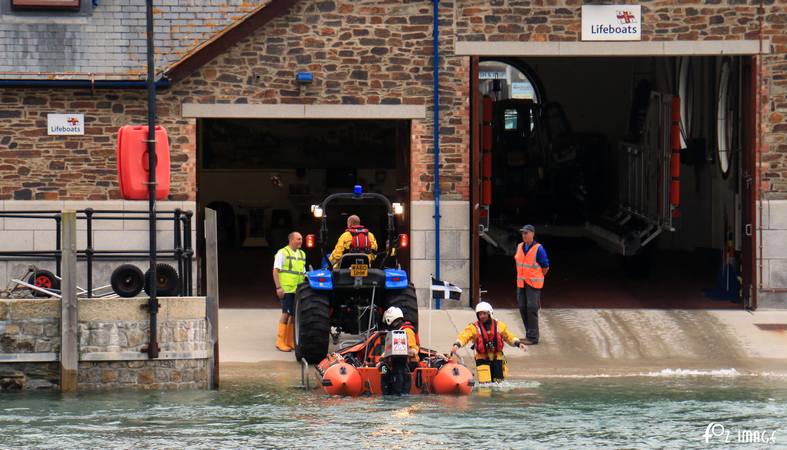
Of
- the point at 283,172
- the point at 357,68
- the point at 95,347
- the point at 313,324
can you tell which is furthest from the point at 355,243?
the point at 283,172

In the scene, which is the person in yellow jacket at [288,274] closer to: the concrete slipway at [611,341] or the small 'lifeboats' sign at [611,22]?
the concrete slipway at [611,341]

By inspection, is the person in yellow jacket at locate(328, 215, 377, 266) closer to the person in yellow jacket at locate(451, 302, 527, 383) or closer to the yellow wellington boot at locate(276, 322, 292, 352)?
the yellow wellington boot at locate(276, 322, 292, 352)

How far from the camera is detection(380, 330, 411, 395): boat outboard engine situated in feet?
64.2

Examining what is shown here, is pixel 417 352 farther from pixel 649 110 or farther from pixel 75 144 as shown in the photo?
pixel 649 110

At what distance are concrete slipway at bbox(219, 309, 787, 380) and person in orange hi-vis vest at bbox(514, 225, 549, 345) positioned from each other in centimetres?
33

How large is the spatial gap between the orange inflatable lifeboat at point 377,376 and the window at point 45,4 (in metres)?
8.46

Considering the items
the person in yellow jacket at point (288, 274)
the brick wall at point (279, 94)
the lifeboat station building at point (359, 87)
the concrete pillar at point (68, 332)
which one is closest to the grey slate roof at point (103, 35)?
the lifeboat station building at point (359, 87)

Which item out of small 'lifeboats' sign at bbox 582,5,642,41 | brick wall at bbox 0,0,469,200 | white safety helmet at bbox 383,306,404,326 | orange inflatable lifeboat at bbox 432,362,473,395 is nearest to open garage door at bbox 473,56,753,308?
brick wall at bbox 0,0,469,200

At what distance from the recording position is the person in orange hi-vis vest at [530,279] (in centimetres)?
2380

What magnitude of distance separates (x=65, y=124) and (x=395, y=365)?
825 centimetres

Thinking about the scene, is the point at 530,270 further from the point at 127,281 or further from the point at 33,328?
the point at 33,328

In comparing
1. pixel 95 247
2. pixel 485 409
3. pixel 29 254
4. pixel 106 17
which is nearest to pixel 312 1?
pixel 106 17

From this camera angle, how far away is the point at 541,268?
2389cm

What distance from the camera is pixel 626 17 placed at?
85.1 ft
